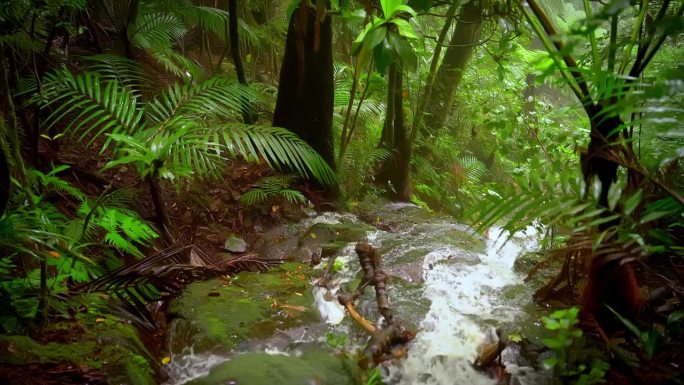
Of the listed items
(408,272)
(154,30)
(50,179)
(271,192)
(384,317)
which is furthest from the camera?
(154,30)

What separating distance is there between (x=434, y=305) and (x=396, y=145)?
288 cm

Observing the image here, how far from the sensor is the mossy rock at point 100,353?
1.37 m

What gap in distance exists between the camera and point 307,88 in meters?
3.88

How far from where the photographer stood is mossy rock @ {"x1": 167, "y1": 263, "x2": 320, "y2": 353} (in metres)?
2.02

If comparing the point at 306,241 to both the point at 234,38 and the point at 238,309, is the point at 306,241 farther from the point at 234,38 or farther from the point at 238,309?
the point at 234,38

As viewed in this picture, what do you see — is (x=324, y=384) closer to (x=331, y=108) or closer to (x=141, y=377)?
(x=141, y=377)

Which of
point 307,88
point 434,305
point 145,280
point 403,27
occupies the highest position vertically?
point 403,27

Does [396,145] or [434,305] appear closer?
[434,305]

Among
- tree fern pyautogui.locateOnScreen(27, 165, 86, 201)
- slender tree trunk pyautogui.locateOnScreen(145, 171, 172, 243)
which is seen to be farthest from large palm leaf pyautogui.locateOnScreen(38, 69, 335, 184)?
tree fern pyautogui.locateOnScreen(27, 165, 86, 201)

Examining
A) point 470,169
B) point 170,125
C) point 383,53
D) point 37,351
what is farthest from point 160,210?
point 470,169

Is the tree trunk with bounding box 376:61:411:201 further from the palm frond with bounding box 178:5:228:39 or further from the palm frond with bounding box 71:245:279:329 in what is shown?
the palm frond with bounding box 71:245:279:329

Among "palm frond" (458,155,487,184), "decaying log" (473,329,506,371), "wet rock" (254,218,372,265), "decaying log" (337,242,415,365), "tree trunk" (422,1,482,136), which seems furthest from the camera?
"palm frond" (458,155,487,184)

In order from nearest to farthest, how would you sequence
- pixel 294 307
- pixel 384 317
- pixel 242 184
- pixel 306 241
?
pixel 384 317 < pixel 294 307 < pixel 306 241 < pixel 242 184

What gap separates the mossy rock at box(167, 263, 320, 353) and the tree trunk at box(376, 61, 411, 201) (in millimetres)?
2706
